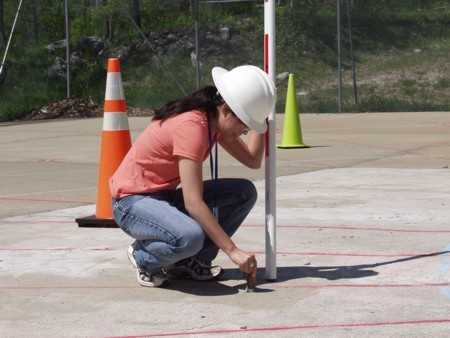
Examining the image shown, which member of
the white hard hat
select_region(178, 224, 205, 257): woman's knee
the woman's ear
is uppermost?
the white hard hat

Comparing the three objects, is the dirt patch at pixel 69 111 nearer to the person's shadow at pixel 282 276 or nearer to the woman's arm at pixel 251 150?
the person's shadow at pixel 282 276

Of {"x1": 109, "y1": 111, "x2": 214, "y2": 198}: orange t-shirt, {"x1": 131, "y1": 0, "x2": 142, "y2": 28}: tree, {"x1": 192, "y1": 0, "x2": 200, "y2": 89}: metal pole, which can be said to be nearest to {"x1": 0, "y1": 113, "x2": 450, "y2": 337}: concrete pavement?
{"x1": 109, "y1": 111, "x2": 214, "y2": 198}: orange t-shirt

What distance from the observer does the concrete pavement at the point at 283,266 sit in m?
4.41

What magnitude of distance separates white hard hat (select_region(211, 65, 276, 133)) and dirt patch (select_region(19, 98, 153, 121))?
16.4 metres

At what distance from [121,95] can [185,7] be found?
55.7 feet

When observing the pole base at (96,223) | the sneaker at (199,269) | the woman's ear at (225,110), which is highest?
the woman's ear at (225,110)

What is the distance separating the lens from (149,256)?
199 inches

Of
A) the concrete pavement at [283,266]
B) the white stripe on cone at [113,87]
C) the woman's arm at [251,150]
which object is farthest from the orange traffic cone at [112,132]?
the woman's arm at [251,150]

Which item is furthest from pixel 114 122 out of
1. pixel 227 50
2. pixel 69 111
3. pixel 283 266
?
pixel 227 50

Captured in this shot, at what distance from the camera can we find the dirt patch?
21.3m

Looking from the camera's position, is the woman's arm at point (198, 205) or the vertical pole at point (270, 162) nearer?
the woman's arm at point (198, 205)

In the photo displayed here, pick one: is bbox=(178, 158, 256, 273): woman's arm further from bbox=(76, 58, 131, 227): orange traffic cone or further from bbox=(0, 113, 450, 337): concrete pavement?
bbox=(76, 58, 131, 227): orange traffic cone

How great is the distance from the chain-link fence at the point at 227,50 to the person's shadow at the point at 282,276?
15750 mm

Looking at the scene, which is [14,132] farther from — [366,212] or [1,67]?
[366,212]
